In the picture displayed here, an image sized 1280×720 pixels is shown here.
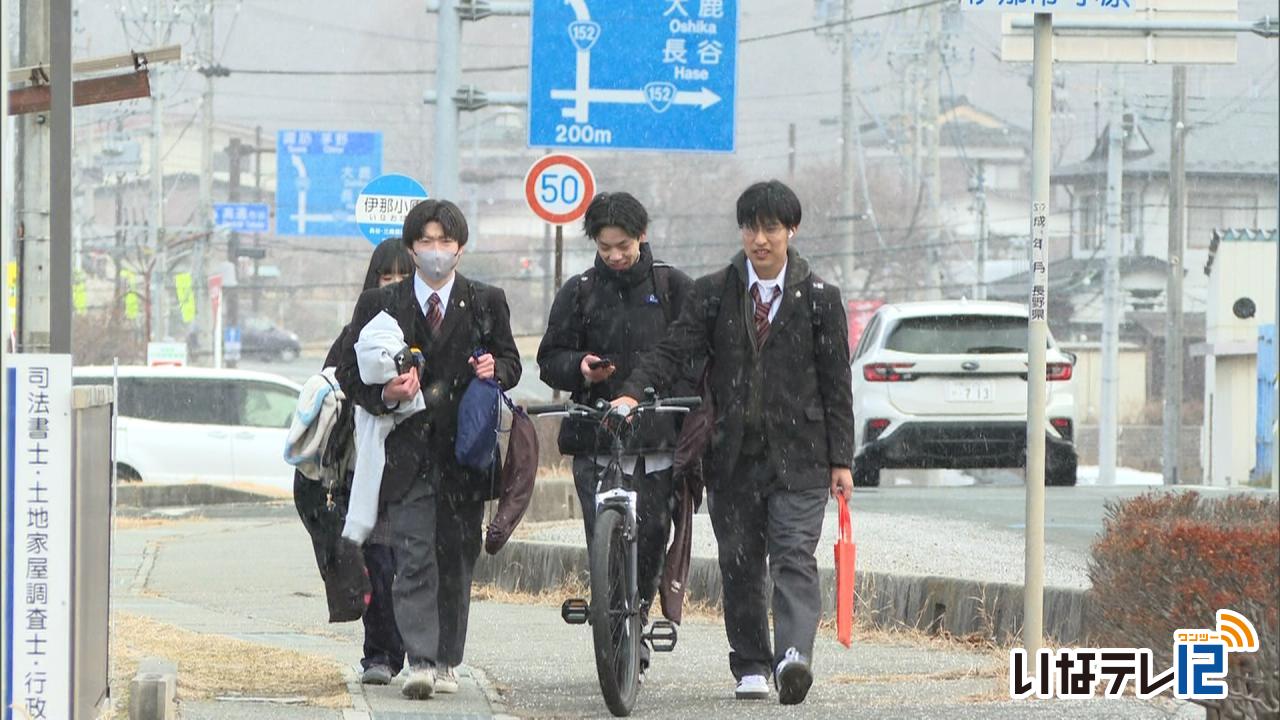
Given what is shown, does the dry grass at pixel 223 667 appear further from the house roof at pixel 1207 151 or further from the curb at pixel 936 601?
the house roof at pixel 1207 151

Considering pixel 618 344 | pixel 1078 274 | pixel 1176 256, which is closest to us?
pixel 618 344

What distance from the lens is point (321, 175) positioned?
108 ft

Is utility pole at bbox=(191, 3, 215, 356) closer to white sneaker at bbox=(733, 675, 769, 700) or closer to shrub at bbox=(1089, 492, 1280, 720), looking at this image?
white sneaker at bbox=(733, 675, 769, 700)

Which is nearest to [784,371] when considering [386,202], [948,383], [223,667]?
[223,667]

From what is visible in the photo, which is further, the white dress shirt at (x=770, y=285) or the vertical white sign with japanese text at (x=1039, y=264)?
the white dress shirt at (x=770, y=285)

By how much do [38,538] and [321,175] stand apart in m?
28.8

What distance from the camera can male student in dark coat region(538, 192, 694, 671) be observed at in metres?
6.84

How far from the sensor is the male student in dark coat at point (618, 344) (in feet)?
22.5

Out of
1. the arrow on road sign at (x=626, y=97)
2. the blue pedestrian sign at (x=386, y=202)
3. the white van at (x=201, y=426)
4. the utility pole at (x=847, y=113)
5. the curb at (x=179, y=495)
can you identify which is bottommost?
the curb at (x=179, y=495)

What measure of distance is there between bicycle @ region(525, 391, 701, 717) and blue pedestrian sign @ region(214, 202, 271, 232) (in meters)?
35.8

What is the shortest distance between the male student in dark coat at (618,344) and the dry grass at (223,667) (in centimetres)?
113

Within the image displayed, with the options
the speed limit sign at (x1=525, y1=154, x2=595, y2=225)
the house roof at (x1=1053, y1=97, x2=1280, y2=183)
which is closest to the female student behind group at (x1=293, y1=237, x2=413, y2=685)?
the speed limit sign at (x1=525, y1=154, x2=595, y2=225)

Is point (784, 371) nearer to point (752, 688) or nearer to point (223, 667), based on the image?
point (752, 688)

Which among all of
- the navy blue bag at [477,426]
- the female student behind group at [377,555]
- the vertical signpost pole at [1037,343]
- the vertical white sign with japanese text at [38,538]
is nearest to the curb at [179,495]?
the female student behind group at [377,555]
